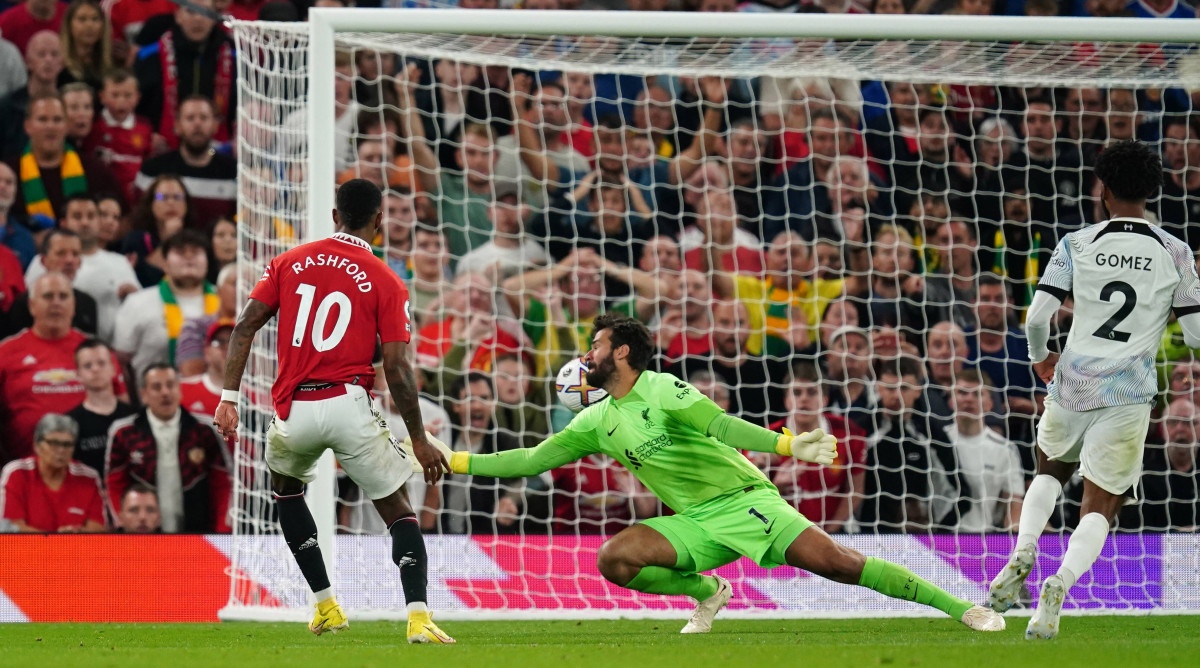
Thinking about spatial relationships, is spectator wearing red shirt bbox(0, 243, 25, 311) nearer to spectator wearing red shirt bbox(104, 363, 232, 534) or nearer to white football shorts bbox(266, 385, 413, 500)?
spectator wearing red shirt bbox(104, 363, 232, 534)

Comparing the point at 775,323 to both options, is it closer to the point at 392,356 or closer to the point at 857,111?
the point at 857,111

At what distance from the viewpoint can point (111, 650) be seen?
19.3 feet

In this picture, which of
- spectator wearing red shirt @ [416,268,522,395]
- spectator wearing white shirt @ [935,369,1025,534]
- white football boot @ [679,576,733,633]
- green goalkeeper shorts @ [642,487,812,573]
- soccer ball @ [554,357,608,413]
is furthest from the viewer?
spectator wearing red shirt @ [416,268,522,395]

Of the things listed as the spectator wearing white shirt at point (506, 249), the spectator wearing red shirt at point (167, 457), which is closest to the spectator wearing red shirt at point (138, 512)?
the spectator wearing red shirt at point (167, 457)

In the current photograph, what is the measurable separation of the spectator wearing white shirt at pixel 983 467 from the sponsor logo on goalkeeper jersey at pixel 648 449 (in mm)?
3660

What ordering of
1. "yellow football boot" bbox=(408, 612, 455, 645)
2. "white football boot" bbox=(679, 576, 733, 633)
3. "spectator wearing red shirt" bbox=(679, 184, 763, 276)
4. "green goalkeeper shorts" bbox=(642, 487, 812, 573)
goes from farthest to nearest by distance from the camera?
1. "spectator wearing red shirt" bbox=(679, 184, 763, 276)
2. "white football boot" bbox=(679, 576, 733, 633)
3. "green goalkeeper shorts" bbox=(642, 487, 812, 573)
4. "yellow football boot" bbox=(408, 612, 455, 645)

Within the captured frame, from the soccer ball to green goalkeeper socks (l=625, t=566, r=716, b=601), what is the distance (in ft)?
3.47

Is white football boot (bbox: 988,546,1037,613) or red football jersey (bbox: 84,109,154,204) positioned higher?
red football jersey (bbox: 84,109,154,204)

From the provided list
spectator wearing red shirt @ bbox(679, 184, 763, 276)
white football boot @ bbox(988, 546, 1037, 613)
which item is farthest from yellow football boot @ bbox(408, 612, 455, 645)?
spectator wearing red shirt @ bbox(679, 184, 763, 276)

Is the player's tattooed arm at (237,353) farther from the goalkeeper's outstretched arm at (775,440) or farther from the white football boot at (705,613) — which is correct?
the white football boot at (705,613)

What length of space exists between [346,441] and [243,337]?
0.66 meters

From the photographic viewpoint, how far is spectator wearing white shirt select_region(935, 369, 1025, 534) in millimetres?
9609

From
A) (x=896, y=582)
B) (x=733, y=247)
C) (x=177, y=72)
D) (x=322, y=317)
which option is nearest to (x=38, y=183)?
(x=177, y=72)

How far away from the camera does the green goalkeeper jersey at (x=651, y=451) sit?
6625mm
